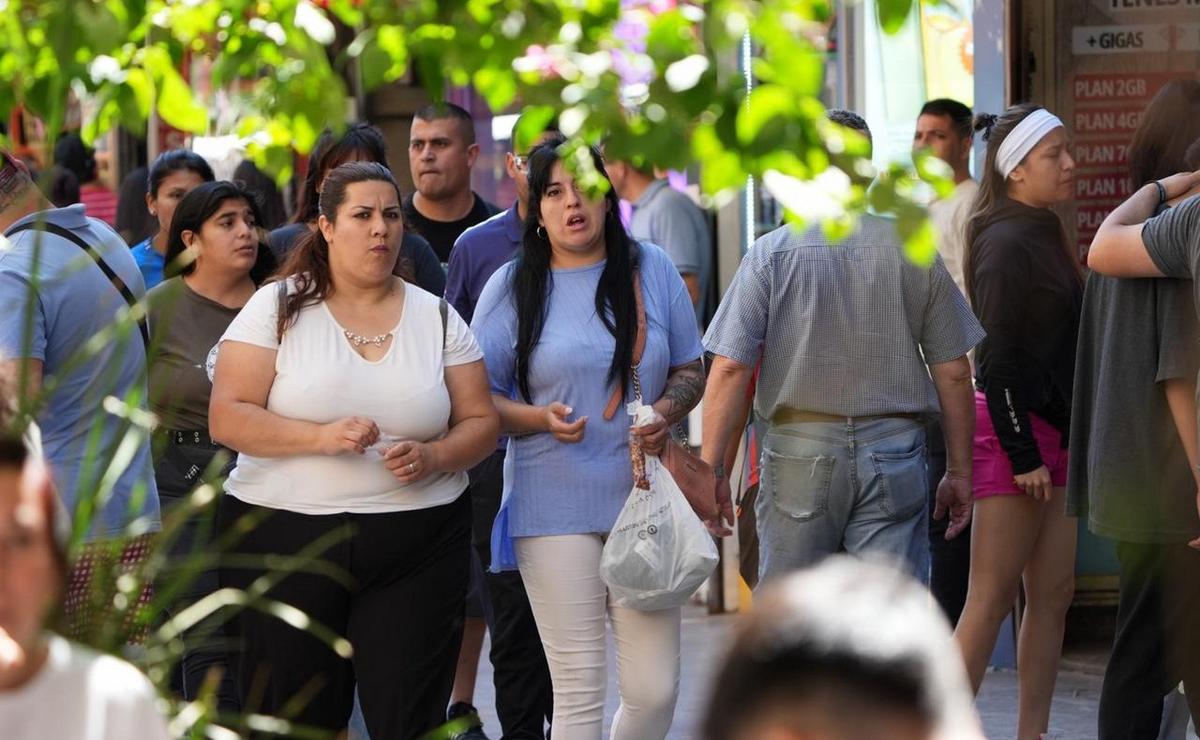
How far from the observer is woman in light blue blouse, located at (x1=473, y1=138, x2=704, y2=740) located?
5461mm

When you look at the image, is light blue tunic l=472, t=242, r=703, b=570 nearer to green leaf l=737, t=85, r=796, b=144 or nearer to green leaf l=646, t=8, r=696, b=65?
green leaf l=646, t=8, r=696, b=65

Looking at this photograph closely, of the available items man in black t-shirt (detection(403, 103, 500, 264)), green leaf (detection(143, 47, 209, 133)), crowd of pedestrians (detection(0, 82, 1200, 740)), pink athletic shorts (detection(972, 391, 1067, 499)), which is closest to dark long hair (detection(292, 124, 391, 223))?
crowd of pedestrians (detection(0, 82, 1200, 740))

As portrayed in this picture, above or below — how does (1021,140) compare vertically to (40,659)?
above

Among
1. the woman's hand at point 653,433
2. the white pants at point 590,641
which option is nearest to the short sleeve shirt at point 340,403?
the white pants at point 590,641

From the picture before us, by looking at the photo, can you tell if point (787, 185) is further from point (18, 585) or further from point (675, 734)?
point (675, 734)

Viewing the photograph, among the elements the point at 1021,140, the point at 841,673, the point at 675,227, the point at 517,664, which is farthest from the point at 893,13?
the point at 675,227

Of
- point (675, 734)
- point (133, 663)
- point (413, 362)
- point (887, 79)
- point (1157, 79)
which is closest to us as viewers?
point (133, 663)

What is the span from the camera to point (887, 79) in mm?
9141

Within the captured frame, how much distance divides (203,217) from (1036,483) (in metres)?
2.74

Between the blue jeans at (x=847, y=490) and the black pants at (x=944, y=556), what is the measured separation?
1.05 metres

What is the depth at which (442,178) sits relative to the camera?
7371mm

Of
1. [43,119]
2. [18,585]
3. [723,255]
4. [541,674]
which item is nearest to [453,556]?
[541,674]

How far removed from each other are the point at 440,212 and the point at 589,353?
213cm

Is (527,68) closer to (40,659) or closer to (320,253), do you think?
(40,659)
